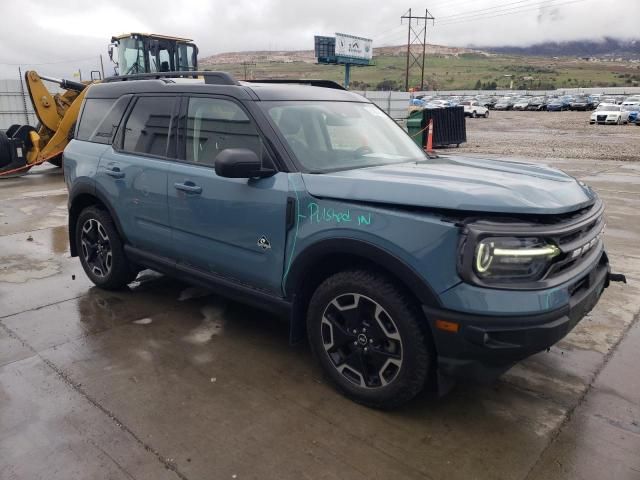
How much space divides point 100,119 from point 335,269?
2940mm

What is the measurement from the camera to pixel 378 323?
2.87m

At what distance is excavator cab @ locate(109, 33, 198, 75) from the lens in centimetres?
1313

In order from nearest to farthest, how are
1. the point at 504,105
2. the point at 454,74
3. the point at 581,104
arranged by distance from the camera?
the point at 581,104, the point at 504,105, the point at 454,74

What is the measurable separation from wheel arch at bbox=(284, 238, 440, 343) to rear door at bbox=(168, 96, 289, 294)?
0.52 feet

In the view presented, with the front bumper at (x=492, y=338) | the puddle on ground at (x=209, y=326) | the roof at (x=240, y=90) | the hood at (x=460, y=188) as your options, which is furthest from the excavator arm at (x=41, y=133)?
the front bumper at (x=492, y=338)

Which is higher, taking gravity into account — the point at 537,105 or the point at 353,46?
the point at 353,46

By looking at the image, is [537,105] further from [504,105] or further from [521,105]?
[504,105]

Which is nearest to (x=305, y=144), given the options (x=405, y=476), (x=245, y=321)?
(x=245, y=321)

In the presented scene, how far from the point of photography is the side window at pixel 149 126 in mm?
4070

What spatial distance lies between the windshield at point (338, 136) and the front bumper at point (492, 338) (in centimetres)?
129

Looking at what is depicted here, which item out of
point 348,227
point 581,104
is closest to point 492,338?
point 348,227

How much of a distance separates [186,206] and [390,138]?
163cm

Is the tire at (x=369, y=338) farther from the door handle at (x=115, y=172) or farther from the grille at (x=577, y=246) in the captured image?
the door handle at (x=115, y=172)

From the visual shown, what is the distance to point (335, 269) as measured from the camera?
3148 millimetres
